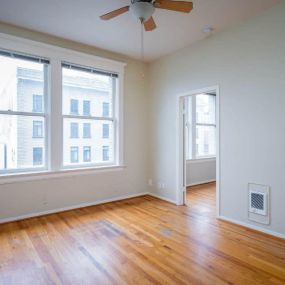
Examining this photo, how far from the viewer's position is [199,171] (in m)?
5.96

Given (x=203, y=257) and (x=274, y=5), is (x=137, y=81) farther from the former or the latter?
(x=203, y=257)

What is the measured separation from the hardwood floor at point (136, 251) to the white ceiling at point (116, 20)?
9.63 feet

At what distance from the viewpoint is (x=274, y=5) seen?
2.74 metres

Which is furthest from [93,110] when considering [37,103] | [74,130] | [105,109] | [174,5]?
[174,5]

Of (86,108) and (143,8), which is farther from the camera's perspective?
(86,108)

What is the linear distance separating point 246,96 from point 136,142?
2.38 metres

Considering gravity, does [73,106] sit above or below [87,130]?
above

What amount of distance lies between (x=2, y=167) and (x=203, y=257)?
305 cm

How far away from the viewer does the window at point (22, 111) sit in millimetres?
3291

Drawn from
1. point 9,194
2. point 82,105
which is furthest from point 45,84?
point 9,194

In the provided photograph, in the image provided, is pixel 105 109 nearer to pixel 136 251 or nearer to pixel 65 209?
pixel 65 209

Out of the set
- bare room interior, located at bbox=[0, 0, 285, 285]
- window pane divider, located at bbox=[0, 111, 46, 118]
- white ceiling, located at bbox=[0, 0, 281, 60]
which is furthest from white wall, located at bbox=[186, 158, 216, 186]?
window pane divider, located at bbox=[0, 111, 46, 118]

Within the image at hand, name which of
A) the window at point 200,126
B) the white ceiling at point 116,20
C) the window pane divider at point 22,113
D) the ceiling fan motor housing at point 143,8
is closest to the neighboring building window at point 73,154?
the window pane divider at point 22,113

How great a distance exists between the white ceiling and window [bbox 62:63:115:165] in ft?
1.91
